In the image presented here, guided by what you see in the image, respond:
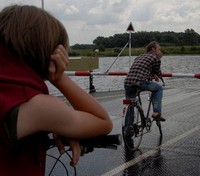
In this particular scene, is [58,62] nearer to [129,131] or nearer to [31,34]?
[31,34]

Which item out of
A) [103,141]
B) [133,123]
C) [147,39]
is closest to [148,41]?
[147,39]

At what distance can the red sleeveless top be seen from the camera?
139 cm

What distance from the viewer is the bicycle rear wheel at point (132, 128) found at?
7.34 metres

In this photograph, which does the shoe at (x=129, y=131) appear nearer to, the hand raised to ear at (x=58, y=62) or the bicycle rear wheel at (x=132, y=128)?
the bicycle rear wheel at (x=132, y=128)

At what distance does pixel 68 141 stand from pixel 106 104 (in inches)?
471

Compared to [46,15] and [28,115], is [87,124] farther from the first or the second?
[46,15]

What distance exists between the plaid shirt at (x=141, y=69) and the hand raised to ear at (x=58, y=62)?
19.6ft

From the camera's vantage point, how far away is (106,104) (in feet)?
44.3

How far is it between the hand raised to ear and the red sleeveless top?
0.06 m

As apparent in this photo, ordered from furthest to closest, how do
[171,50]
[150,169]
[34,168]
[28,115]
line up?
[171,50]
[150,169]
[34,168]
[28,115]

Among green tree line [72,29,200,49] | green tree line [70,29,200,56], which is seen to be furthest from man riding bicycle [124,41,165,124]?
green tree line [70,29,200,56]

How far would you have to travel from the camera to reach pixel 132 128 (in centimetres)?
746

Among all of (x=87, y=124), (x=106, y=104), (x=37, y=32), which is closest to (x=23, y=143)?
(x=87, y=124)

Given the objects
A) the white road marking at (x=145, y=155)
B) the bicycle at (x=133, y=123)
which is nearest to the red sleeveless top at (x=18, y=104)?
the white road marking at (x=145, y=155)
